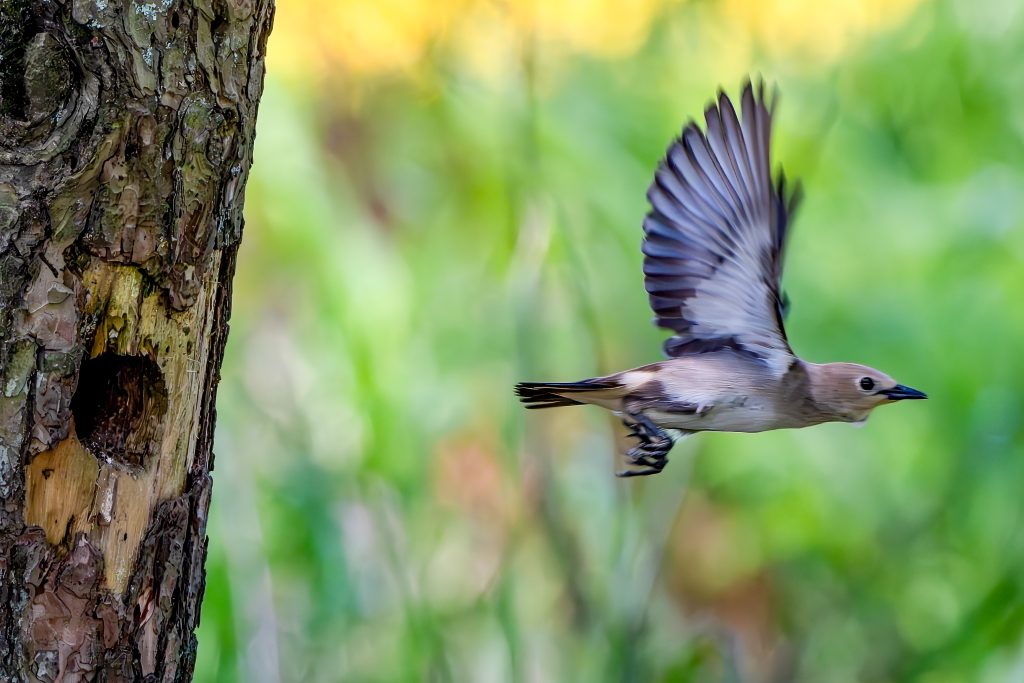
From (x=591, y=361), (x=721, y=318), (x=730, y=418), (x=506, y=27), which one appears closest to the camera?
(x=730, y=418)

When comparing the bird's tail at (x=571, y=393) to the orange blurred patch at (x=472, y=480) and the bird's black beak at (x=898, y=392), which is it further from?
the orange blurred patch at (x=472, y=480)

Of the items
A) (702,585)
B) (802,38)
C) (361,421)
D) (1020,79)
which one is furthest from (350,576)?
(1020,79)

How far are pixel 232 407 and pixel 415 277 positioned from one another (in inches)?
27.4

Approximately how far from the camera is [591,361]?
3.11m

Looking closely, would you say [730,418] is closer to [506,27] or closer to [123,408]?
[123,408]

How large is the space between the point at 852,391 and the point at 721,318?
240 millimetres

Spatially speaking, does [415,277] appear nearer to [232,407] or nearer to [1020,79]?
[232,407]

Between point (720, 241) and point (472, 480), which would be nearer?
point (720, 241)

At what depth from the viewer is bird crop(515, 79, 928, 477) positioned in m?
1.76

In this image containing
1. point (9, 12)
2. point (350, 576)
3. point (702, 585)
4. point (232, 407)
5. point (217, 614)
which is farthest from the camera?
point (702, 585)

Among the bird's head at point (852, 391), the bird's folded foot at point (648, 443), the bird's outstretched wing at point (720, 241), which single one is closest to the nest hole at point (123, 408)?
the bird's folded foot at point (648, 443)

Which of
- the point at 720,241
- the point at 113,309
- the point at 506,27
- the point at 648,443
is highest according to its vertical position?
the point at 506,27

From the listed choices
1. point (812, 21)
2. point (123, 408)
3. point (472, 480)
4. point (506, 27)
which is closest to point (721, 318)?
point (123, 408)

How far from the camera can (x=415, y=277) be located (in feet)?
11.5
